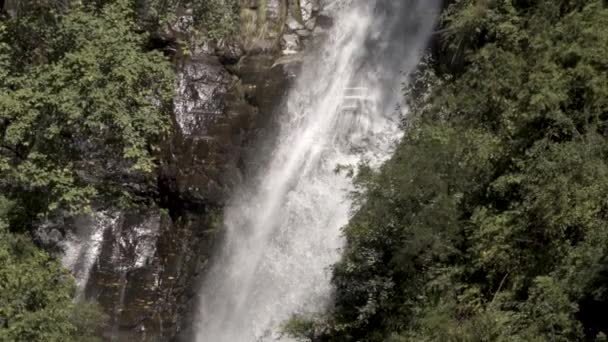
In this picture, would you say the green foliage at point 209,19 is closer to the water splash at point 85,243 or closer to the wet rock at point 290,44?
the wet rock at point 290,44

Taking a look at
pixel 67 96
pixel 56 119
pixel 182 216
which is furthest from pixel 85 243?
pixel 67 96

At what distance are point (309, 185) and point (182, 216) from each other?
9.05ft

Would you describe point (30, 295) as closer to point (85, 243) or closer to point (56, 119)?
point (56, 119)

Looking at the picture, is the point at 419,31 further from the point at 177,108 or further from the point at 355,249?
the point at 355,249

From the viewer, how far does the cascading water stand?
16.1 metres

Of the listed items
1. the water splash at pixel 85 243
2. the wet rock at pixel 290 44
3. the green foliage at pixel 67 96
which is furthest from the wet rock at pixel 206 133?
the green foliage at pixel 67 96

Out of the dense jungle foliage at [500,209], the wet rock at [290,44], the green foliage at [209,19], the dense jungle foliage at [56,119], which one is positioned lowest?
the dense jungle foliage at [500,209]

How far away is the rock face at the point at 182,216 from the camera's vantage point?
1666 centimetres

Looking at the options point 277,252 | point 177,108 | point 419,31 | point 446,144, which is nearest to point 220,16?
point 177,108

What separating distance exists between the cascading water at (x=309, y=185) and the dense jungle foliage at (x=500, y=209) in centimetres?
254

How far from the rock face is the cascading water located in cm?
40

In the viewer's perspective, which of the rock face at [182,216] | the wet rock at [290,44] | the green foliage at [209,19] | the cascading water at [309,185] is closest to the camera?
the cascading water at [309,185]

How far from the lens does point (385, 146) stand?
1633 cm

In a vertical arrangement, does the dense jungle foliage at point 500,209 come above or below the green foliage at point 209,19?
below
